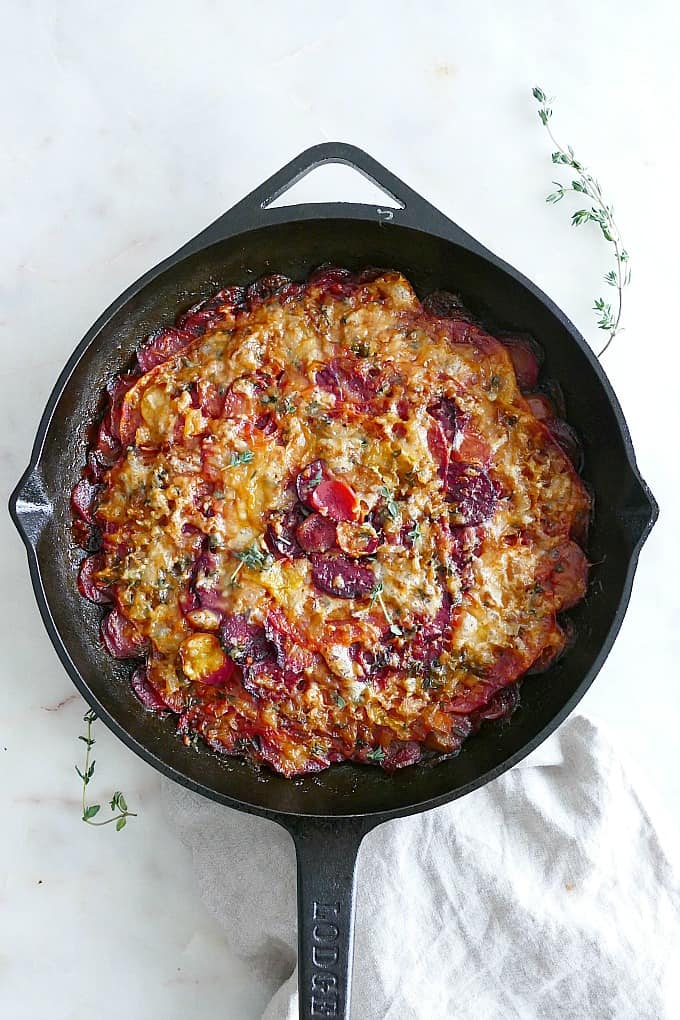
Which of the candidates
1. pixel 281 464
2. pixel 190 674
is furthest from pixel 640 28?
pixel 190 674

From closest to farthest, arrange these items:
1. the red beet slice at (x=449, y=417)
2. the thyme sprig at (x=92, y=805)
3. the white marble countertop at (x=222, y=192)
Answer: the red beet slice at (x=449, y=417) < the thyme sprig at (x=92, y=805) < the white marble countertop at (x=222, y=192)

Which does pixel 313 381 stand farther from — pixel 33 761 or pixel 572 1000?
pixel 572 1000

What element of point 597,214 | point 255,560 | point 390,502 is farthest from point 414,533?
point 597,214

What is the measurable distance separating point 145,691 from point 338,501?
1048mm

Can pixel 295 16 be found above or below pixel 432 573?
above

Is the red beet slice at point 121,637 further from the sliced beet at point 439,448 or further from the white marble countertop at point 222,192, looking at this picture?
the sliced beet at point 439,448

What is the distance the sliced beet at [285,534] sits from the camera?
3.68m

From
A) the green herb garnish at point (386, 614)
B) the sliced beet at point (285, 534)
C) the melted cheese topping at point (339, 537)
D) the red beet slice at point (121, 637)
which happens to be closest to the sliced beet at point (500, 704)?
the melted cheese topping at point (339, 537)

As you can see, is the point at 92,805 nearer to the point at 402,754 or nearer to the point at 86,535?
the point at 86,535

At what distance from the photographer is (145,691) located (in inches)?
153

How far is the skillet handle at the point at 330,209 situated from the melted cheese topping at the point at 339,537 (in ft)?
1.22

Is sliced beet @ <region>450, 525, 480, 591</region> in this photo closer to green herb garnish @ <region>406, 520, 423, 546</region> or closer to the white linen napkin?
green herb garnish @ <region>406, 520, 423, 546</region>

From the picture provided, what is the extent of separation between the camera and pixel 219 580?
3.71m

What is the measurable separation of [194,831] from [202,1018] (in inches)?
32.1
